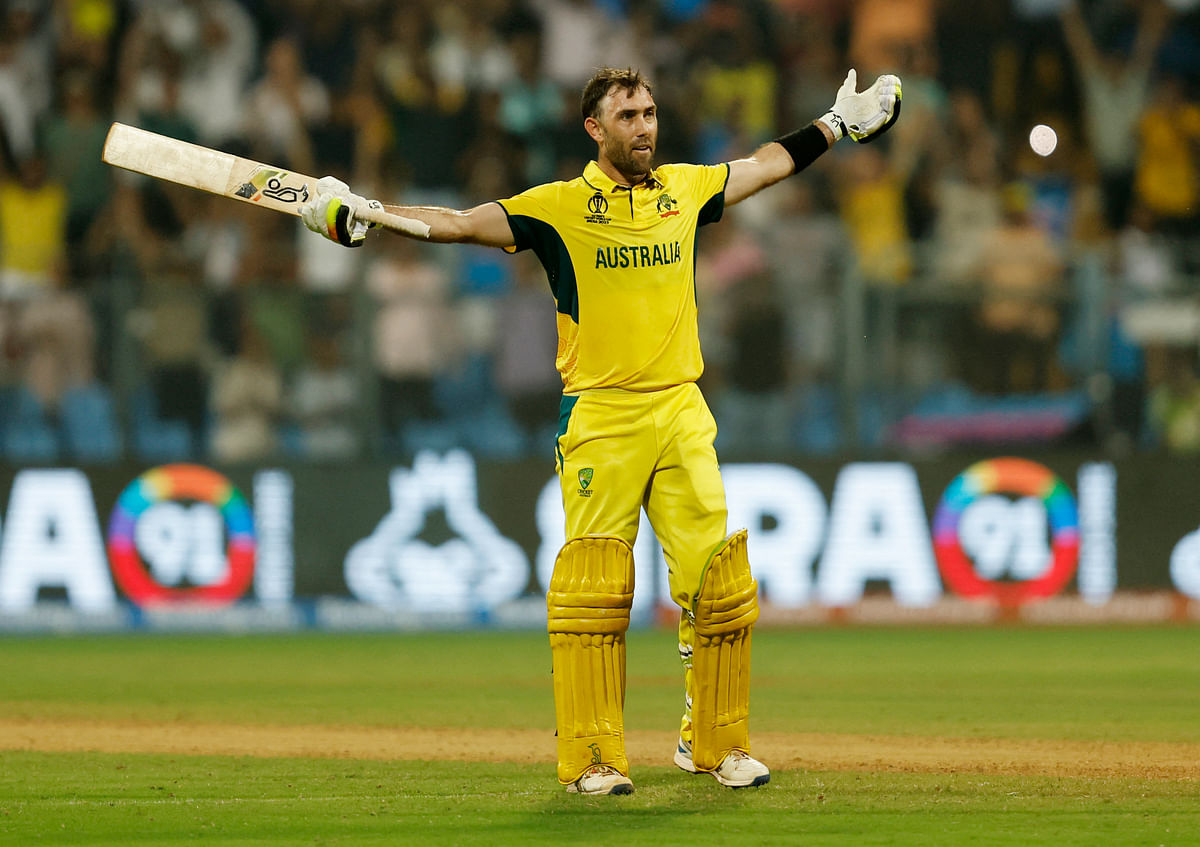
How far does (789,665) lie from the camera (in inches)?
427

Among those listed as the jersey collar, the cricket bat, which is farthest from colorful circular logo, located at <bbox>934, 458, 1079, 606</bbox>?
the cricket bat

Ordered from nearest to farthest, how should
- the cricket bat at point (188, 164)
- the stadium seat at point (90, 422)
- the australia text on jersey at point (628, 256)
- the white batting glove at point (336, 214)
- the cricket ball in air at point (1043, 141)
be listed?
the white batting glove at point (336, 214)
the australia text on jersey at point (628, 256)
the cricket bat at point (188, 164)
the cricket ball in air at point (1043, 141)
the stadium seat at point (90, 422)

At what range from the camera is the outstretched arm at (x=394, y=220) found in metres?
6.04

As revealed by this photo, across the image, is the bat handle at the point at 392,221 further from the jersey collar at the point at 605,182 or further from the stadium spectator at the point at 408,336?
the stadium spectator at the point at 408,336

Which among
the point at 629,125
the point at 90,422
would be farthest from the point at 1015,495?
the point at 629,125

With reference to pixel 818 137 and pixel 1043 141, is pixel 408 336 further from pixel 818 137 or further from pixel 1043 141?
pixel 818 137

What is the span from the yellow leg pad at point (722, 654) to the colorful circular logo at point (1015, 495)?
6.64 metres

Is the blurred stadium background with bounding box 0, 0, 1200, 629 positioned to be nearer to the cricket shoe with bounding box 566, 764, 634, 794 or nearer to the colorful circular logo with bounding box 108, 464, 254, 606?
the colorful circular logo with bounding box 108, 464, 254, 606

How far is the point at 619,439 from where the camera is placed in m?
6.21

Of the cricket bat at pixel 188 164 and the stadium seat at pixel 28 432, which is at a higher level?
Result: the cricket bat at pixel 188 164

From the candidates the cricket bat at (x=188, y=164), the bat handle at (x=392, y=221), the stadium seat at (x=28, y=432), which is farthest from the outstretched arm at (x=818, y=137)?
the stadium seat at (x=28, y=432)

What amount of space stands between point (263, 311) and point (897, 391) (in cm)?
463

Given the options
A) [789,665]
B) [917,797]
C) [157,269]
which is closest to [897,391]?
[789,665]

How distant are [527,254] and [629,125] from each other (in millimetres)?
6736
